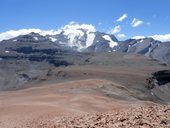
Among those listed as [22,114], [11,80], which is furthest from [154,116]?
[11,80]

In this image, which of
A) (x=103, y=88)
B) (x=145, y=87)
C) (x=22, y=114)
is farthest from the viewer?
(x=145, y=87)

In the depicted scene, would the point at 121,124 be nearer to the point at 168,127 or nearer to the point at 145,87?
the point at 168,127

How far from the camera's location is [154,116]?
17.1 m

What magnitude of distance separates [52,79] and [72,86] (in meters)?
55.0

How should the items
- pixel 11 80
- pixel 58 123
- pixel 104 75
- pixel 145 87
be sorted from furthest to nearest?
pixel 11 80 → pixel 104 75 → pixel 145 87 → pixel 58 123

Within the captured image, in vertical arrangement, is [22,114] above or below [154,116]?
below

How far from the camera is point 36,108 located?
34.3 metres

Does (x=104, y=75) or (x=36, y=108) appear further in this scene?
(x=104, y=75)

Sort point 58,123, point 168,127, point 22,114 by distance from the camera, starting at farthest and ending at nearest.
Result: point 22,114 < point 58,123 < point 168,127

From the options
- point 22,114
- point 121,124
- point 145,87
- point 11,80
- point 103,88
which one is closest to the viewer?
point 121,124

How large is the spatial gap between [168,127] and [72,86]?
80667 mm

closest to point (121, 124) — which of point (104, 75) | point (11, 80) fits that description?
point (104, 75)

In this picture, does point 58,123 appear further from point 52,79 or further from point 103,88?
point 52,79

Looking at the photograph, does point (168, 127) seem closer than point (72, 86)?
Yes
